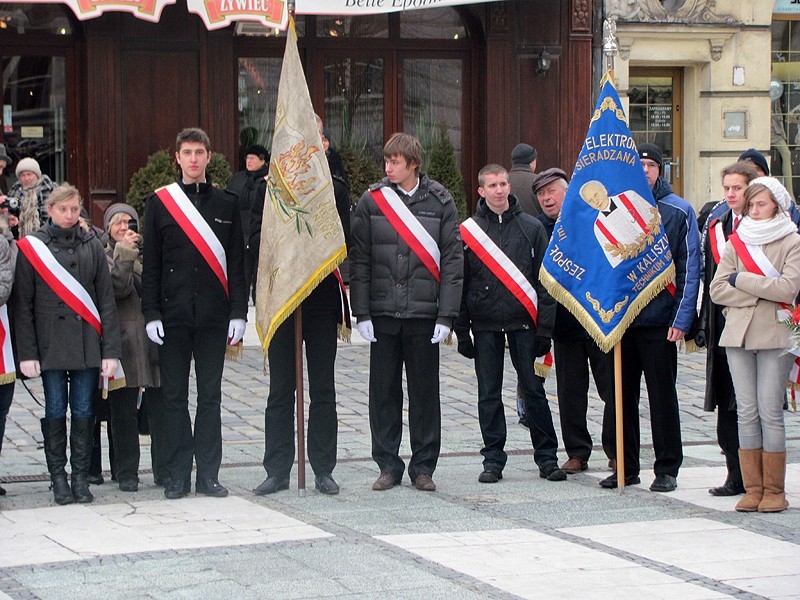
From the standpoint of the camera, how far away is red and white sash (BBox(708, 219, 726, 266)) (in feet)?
27.4

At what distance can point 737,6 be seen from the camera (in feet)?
62.3

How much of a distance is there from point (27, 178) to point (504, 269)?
22.6ft

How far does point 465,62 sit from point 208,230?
10684mm

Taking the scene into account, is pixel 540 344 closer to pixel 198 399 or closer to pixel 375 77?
pixel 198 399

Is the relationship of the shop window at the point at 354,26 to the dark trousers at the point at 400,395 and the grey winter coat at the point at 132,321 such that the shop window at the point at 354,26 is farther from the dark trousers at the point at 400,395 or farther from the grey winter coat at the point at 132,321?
the dark trousers at the point at 400,395

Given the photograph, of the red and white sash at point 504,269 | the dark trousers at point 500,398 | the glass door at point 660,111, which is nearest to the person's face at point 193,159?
the red and white sash at point 504,269

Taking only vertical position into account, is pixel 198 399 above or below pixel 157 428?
above

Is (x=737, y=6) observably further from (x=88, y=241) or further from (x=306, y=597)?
(x=306, y=597)

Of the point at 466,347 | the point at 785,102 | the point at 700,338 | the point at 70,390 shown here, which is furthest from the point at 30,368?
the point at 785,102

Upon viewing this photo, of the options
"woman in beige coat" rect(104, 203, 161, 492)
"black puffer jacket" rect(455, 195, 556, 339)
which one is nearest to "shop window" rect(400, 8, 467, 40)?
"black puffer jacket" rect(455, 195, 556, 339)

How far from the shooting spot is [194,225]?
827 cm

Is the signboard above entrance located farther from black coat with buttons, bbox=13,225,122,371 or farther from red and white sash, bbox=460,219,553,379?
red and white sash, bbox=460,219,553,379

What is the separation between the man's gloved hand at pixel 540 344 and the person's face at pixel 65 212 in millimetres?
2739

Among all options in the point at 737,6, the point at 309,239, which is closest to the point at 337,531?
the point at 309,239
